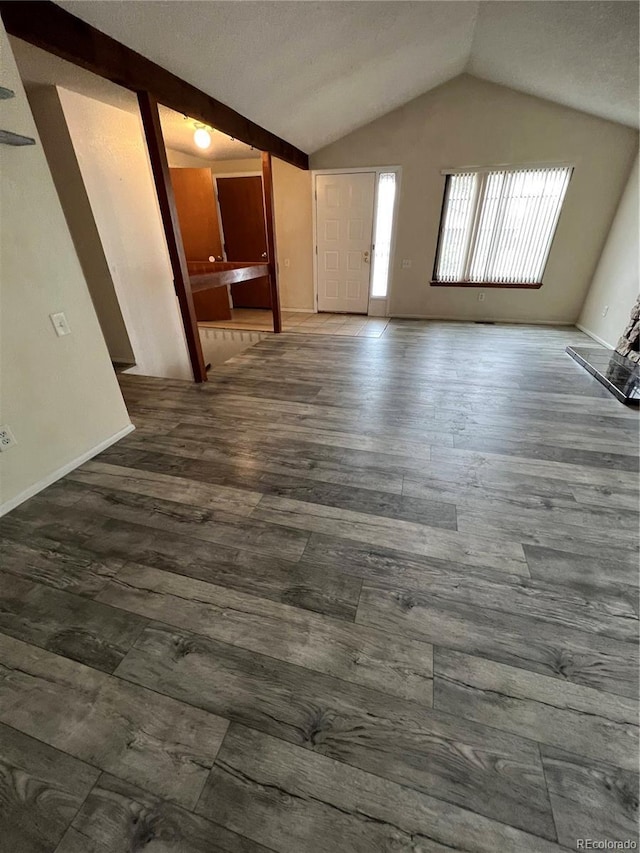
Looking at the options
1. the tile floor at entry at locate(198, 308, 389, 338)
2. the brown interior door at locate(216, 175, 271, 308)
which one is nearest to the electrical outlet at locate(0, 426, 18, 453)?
the tile floor at entry at locate(198, 308, 389, 338)

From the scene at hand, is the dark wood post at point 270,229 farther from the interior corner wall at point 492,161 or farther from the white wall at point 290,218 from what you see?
the interior corner wall at point 492,161

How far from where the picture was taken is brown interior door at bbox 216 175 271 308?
5867 millimetres

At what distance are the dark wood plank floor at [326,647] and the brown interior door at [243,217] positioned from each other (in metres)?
4.97

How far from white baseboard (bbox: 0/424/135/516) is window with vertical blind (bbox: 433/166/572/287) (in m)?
5.05

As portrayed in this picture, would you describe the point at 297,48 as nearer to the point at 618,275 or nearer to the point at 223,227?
the point at 223,227

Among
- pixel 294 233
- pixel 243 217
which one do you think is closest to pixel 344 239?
pixel 294 233

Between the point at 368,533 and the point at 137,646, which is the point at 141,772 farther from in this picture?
the point at 368,533

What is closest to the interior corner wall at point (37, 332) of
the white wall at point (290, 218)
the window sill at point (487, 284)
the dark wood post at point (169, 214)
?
the dark wood post at point (169, 214)

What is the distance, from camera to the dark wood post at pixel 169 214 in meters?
2.50

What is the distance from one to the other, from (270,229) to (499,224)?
325cm

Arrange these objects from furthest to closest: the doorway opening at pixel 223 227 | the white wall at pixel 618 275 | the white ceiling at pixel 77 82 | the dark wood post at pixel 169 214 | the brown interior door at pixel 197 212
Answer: the brown interior door at pixel 197 212 < the doorway opening at pixel 223 227 < the white wall at pixel 618 275 < the dark wood post at pixel 169 214 < the white ceiling at pixel 77 82

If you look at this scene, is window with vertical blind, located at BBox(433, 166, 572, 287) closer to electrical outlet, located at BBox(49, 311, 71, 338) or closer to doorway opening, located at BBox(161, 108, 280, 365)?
doorway opening, located at BBox(161, 108, 280, 365)

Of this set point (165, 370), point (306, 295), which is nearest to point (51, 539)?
point (165, 370)

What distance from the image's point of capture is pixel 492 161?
15.4 ft
